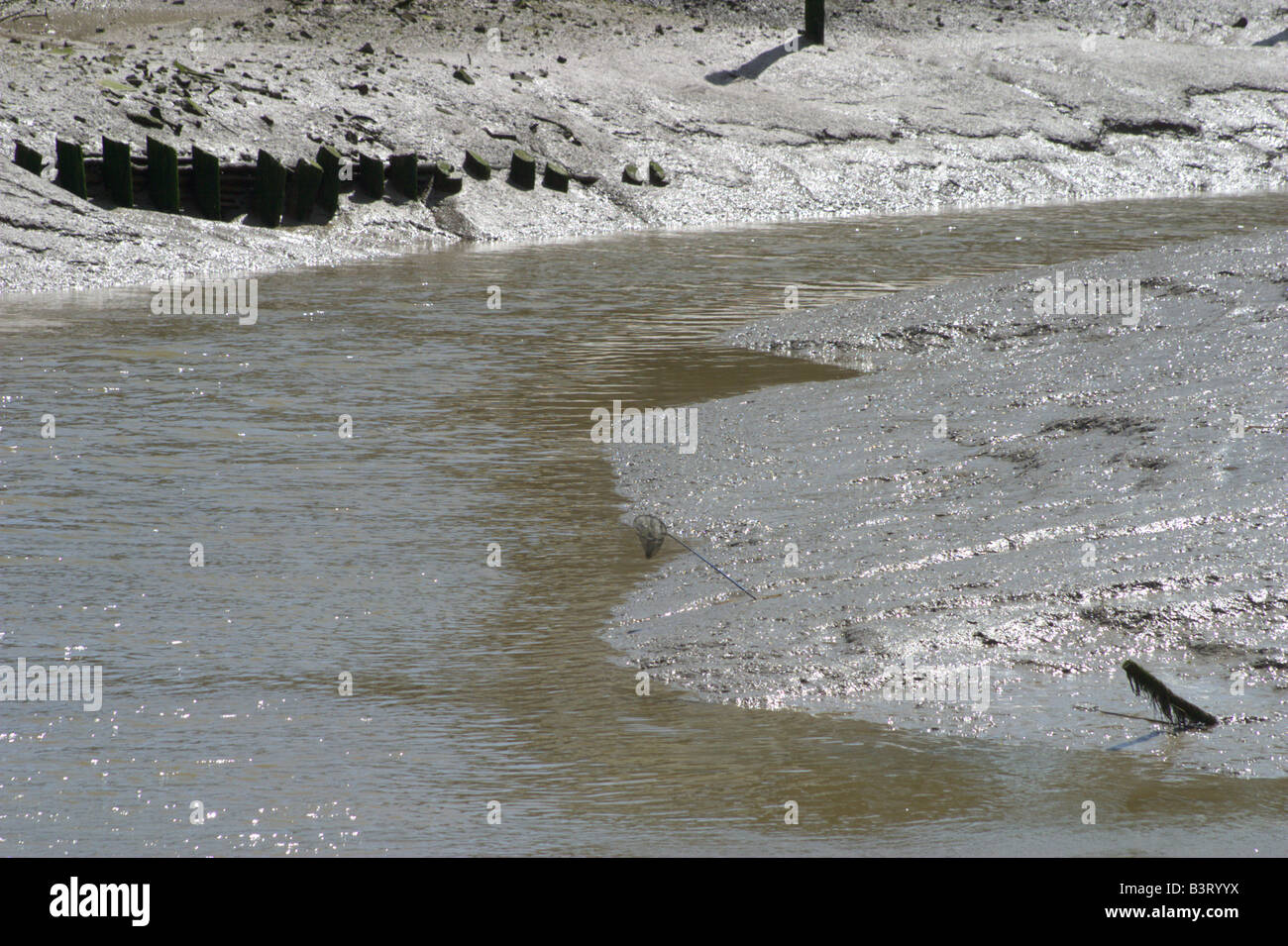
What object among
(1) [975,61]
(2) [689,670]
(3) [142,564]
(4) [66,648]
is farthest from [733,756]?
(1) [975,61]

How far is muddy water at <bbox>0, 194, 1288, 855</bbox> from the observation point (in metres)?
4.18

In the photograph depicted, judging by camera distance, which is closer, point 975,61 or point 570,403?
point 570,403

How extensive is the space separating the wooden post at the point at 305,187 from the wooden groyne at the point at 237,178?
0.03ft

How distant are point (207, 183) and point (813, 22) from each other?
12.3 meters

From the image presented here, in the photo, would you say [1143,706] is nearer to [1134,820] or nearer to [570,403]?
[1134,820]

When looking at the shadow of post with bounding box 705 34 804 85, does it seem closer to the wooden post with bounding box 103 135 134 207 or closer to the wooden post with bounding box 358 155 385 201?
the wooden post with bounding box 358 155 385 201

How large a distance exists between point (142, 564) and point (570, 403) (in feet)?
11.4

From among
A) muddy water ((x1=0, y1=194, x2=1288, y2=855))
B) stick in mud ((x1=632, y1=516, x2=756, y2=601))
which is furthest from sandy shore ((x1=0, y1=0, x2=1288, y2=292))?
stick in mud ((x1=632, y1=516, x2=756, y2=601))

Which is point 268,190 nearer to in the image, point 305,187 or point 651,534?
point 305,187

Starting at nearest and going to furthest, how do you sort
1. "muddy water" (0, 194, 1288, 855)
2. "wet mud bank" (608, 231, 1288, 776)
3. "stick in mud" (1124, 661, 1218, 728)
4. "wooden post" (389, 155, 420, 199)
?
"muddy water" (0, 194, 1288, 855) < "stick in mud" (1124, 661, 1218, 728) < "wet mud bank" (608, 231, 1288, 776) < "wooden post" (389, 155, 420, 199)

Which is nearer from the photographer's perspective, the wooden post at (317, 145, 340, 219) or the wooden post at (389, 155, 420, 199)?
the wooden post at (317, 145, 340, 219)

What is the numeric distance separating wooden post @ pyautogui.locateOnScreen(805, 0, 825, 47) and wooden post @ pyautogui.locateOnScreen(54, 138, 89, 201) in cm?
1324

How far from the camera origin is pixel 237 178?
15.7 metres

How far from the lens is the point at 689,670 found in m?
5.32
